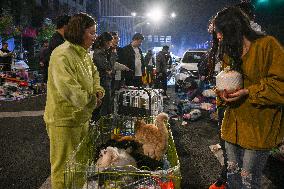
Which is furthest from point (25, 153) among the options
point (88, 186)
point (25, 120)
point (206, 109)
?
point (206, 109)

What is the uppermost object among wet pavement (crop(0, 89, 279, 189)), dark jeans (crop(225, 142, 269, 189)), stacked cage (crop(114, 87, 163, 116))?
stacked cage (crop(114, 87, 163, 116))

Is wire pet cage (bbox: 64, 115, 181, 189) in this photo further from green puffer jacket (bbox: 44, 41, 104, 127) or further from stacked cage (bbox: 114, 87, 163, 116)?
stacked cage (bbox: 114, 87, 163, 116)

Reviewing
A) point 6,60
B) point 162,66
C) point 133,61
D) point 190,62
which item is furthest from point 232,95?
point 6,60

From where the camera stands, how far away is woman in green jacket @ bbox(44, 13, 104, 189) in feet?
11.7

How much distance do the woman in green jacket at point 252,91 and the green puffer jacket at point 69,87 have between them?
1.47 m

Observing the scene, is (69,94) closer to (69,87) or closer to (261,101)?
(69,87)

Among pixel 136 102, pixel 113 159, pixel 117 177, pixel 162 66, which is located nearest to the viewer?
pixel 117 177

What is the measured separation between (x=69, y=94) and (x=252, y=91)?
178 centimetres

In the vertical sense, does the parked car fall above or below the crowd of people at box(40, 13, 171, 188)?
above

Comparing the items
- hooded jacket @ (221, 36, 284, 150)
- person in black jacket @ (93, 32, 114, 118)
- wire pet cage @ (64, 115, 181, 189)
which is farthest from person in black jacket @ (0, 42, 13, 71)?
hooded jacket @ (221, 36, 284, 150)

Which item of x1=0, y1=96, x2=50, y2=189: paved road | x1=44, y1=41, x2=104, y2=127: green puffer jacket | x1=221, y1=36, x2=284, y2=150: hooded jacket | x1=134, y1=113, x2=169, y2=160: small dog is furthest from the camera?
x1=0, y1=96, x2=50, y2=189: paved road

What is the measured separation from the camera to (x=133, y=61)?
11.1m

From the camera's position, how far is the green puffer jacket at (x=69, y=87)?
351 centimetres

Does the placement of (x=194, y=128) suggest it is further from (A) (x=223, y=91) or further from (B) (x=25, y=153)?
(A) (x=223, y=91)
